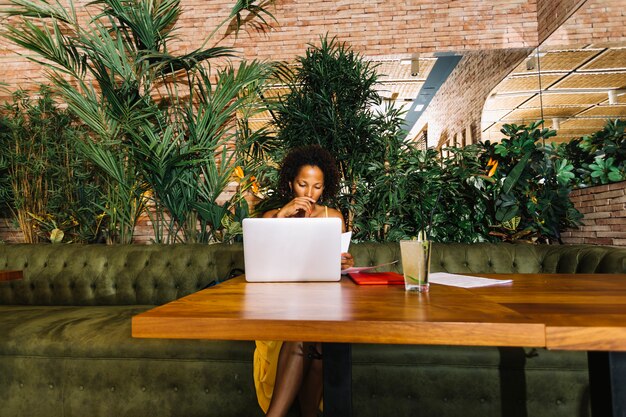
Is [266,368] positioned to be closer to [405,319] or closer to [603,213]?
[405,319]

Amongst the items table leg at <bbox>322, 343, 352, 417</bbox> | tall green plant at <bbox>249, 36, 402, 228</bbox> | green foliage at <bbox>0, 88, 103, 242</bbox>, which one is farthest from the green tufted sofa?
green foliage at <bbox>0, 88, 103, 242</bbox>

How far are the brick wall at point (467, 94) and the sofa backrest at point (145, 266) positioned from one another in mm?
2863

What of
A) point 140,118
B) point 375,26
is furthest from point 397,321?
point 375,26

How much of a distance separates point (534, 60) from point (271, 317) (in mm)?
4721

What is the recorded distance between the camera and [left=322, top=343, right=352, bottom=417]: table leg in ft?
2.75

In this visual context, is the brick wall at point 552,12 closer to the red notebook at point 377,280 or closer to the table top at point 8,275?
the red notebook at point 377,280

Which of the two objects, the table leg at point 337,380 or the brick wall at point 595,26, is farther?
the brick wall at point 595,26

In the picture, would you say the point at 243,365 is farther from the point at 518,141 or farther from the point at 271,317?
the point at 518,141

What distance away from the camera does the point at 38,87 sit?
469cm

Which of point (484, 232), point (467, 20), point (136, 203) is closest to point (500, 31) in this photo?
point (467, 20)

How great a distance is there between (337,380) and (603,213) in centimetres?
314

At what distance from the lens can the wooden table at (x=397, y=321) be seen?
2.02ft

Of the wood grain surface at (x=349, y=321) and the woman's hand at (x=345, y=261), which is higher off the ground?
the woman's hand at (x=345, y=261)

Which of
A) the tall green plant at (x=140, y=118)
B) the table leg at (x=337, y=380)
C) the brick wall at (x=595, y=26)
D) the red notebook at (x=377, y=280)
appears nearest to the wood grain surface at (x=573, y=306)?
the red notebook at (x=377, y=280)
